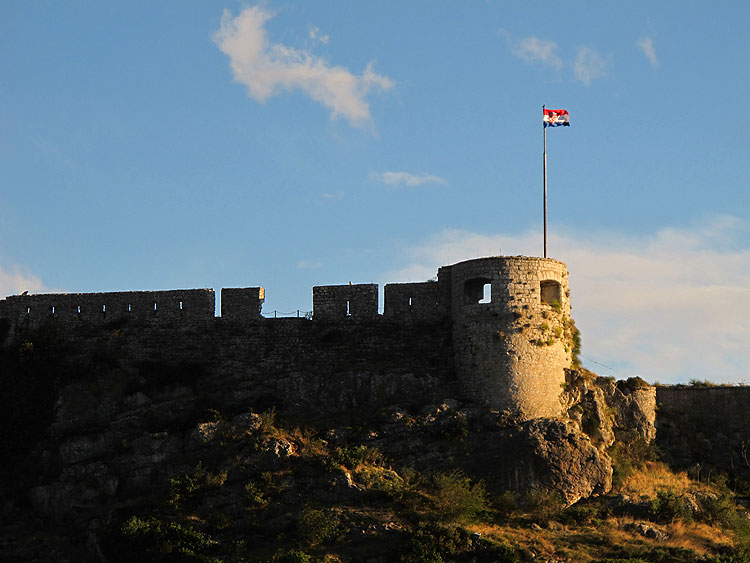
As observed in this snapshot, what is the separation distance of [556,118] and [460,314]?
10413 mm

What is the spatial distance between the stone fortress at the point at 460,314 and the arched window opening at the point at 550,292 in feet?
0.14

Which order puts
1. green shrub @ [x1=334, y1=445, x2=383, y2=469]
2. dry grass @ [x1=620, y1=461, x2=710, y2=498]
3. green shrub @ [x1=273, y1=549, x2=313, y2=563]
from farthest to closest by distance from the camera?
dry grass @ [x1=620, y1=461, x2=710, y2=498], green shrub @ [x1=334, y1=445, x2=383, y2=469], green shrub @ [x1=273, y1=549, x2=313, y2=563]

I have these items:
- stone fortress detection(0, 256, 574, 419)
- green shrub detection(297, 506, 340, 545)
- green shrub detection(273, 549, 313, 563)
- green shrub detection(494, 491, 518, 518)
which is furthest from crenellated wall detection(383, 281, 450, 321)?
green shrub detection(273, 549, 313, 563)

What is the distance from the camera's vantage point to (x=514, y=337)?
51.3 meters

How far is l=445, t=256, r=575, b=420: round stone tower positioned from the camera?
5103 centimetres

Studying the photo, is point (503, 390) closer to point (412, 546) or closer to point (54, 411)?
point (412, 546)

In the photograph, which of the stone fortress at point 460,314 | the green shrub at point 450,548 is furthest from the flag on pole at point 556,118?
the green shrub at point 450,548

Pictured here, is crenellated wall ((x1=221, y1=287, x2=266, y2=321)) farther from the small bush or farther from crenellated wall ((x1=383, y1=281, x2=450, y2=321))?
the small bush

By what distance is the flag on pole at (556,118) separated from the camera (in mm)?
56719

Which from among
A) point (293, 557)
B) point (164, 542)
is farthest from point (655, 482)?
point (164, 542)

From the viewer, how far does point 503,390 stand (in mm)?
50906

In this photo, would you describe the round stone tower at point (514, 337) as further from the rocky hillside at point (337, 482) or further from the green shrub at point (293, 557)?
the green shrub at point (293, 557)

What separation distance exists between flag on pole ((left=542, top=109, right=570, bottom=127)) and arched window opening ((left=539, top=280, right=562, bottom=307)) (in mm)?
7632

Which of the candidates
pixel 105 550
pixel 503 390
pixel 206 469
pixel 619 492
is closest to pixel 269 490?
pixel 206 469
